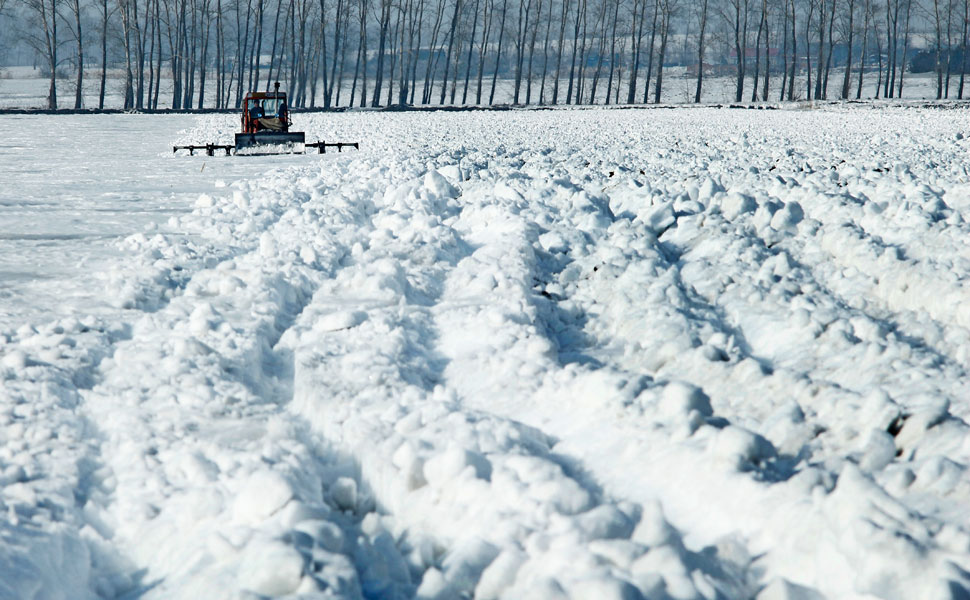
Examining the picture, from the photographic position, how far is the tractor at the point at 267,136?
52.5ft

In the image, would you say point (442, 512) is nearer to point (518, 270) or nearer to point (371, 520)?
point (371, 520)

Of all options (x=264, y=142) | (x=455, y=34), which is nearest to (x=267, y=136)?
(x=264, y=142)

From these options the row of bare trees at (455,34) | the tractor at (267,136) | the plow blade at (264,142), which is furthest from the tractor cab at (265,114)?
the row of bare trees at (455,34)

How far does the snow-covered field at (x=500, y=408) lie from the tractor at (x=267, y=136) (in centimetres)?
899

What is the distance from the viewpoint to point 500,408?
3434 mm

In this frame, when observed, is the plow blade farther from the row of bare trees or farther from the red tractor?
the row of bare trees

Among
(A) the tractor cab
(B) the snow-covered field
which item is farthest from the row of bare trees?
(B) the snow-covered field

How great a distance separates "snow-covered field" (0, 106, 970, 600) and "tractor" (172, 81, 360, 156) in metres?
8.99

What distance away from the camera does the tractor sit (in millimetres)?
16000

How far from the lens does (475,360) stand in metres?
3.96

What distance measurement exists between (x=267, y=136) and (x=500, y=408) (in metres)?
14.3

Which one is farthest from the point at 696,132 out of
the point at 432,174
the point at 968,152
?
the point at 432,174

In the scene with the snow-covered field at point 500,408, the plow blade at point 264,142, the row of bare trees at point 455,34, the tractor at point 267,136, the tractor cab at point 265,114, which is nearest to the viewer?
the snow-covered field at point 500,408

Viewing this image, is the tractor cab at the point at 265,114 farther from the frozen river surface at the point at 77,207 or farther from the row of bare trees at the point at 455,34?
the row of bare trees at the point at 455,34
